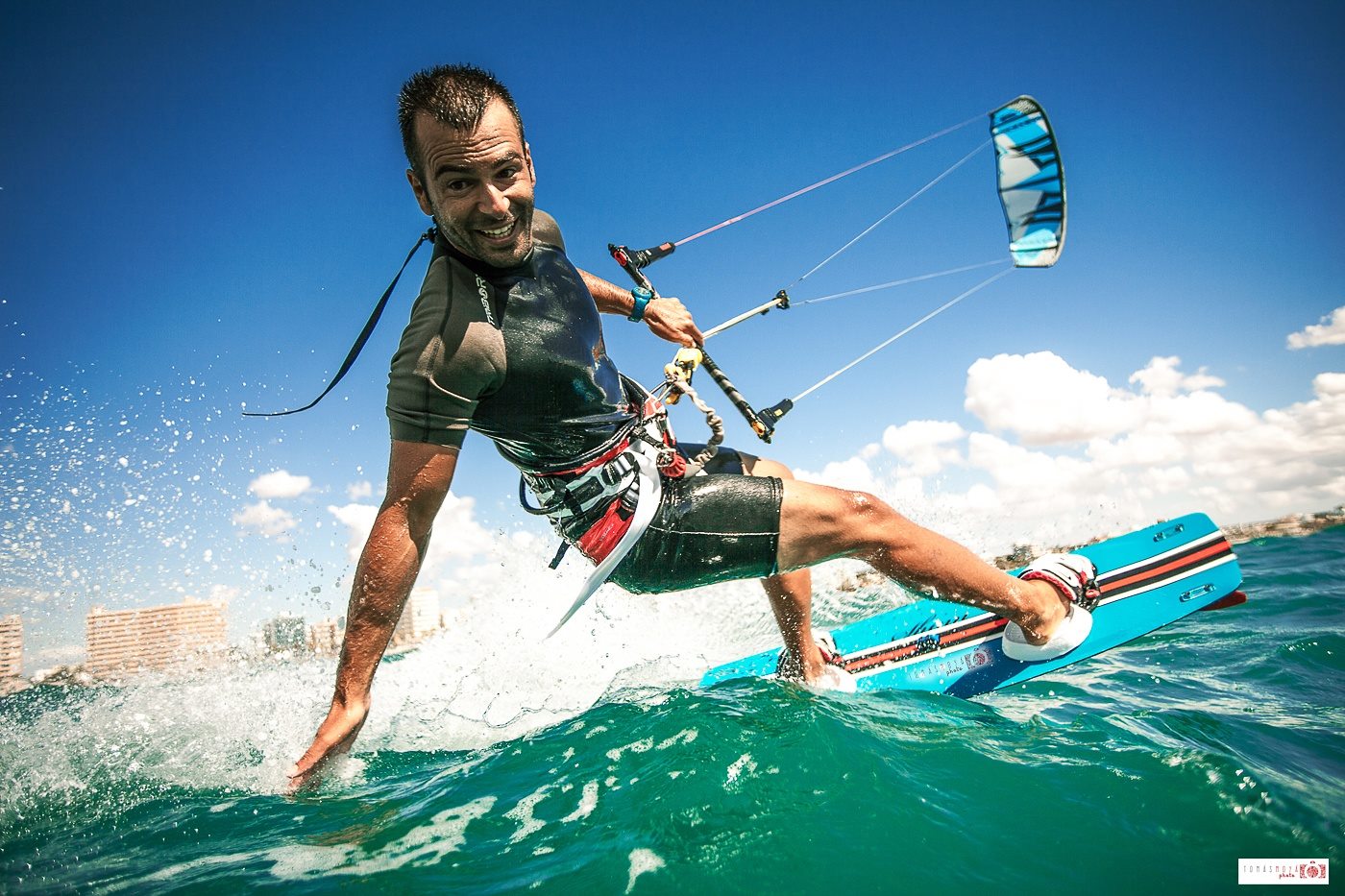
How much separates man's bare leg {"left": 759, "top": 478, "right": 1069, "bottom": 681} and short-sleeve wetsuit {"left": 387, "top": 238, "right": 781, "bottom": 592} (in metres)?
0.12

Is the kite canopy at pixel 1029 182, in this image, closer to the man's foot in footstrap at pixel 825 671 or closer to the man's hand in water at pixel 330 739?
the man's foot in footstrap at pixel 825 671

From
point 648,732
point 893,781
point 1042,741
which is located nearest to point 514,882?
point 648,732

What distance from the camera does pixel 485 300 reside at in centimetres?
236

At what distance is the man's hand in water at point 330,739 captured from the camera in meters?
2.29

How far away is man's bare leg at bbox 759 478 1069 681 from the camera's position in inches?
110

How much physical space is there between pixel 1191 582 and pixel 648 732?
429 centimetres

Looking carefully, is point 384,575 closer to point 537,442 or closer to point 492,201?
point 537,442

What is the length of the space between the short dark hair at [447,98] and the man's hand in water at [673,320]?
1.29 meters

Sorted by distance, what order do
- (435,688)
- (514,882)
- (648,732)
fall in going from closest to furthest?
(514,882)
(648,732)
(435,688)

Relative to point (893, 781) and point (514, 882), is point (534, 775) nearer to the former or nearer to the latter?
point (514, 882)

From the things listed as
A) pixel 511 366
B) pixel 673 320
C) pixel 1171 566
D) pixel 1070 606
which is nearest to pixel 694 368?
pixel 673 320

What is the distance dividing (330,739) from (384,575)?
0.69 m

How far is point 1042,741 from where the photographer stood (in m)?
2.66

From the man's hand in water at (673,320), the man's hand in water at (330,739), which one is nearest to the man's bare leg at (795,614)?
the man's hand in water at (673,320)
